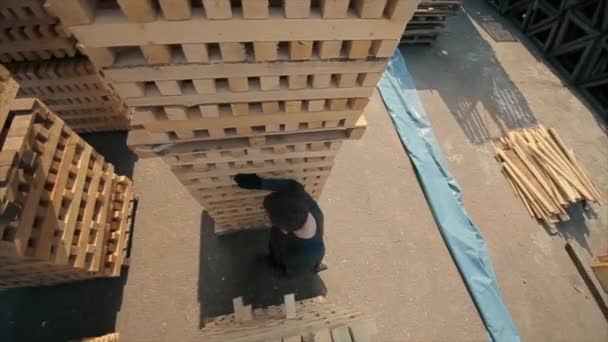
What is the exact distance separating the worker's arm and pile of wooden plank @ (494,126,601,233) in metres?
4.33

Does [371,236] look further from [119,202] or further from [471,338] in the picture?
[119,202]

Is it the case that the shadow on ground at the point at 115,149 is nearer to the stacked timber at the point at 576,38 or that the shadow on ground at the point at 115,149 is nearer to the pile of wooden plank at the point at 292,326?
the pile of wooden plank at the point at 292,326

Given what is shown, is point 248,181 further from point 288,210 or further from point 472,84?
point 472,84

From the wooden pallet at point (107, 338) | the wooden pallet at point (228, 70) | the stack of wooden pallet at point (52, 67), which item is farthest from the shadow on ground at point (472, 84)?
the wooden pallet at point (107, 338)

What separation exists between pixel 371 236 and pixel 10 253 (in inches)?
158

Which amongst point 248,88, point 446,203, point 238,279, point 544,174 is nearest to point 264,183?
point 248,88

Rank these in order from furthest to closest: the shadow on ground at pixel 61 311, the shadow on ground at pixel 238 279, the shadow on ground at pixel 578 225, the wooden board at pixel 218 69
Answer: the shadow on ground at pixel 578 225
the shadow on ground at pixel 238 279
the shadow on ground at pixel 61 311
the wooden board at pixel 218 69

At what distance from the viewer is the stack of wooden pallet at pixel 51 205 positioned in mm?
2625

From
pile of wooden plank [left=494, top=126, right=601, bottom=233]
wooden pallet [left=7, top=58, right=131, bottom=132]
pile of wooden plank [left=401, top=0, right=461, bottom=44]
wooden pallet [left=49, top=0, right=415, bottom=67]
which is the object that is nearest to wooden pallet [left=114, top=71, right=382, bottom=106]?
wooden pallet [left=49, top=0, right=415, bottom=67]

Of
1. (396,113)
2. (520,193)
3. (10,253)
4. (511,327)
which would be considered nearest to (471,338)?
(511,327)

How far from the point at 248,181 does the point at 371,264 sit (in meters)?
2.45

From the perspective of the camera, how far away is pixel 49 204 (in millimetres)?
3012

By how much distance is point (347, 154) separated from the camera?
5.55m

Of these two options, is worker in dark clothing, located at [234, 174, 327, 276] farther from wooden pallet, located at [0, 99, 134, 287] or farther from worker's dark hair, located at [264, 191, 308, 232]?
wooden pallet, located at [0, 99, 134, 287]
